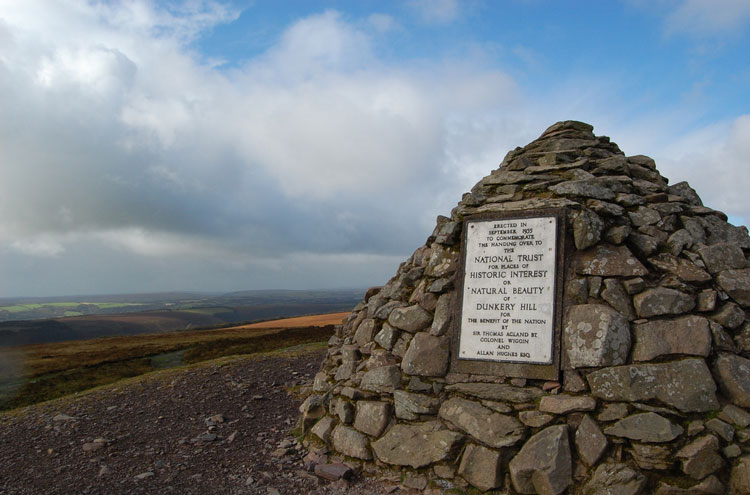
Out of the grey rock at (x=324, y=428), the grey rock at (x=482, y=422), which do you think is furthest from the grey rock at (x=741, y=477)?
the grey rock at (x=324, y=428)

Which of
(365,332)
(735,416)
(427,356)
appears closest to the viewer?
(735,416)

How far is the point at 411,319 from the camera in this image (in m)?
8.08

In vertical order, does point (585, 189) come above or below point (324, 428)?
above

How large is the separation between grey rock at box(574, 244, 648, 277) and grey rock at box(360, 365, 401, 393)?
3.26 metres

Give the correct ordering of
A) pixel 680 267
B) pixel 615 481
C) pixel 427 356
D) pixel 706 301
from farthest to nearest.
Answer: pixel 427 356 → pixel 680 267 → pixel 706 301 → pixel 615 481

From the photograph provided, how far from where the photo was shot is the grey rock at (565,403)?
6.12m

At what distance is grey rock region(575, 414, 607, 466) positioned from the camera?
5848mm

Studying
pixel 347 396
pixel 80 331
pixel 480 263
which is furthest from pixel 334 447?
pixel 80 331

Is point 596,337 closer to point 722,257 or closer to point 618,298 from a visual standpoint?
point 618,298

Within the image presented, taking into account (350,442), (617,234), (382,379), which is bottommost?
(350,442)

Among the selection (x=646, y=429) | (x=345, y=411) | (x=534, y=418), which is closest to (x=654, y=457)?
(x=646, y=429)

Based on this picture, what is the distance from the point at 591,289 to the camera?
6914mm

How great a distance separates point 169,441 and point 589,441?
7764mm

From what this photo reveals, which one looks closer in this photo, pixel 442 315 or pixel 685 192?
pixel 442 315
